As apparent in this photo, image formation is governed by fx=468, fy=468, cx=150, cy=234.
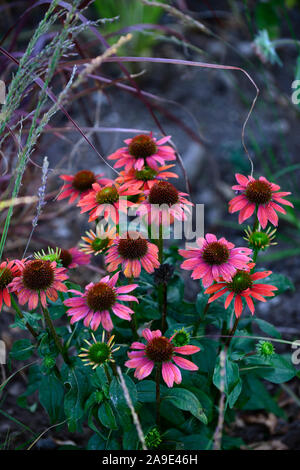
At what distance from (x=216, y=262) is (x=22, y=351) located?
1.63 ft

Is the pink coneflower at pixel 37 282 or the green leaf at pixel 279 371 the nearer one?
the pink coneflower at pixel 37 282

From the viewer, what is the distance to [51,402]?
3.55ft

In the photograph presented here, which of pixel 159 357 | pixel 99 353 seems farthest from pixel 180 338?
pixel 99 353

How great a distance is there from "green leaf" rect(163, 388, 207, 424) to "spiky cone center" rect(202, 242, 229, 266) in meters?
0.28

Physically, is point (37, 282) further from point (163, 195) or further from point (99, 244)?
point (163, 195)

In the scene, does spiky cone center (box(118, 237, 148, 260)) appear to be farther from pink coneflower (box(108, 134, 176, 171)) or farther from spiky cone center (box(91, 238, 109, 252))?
pink coneflower (box(108, 134, 176, 171))

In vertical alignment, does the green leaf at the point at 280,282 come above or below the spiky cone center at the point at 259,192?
below

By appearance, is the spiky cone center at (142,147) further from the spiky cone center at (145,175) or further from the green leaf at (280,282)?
the green leaf at (280,282)

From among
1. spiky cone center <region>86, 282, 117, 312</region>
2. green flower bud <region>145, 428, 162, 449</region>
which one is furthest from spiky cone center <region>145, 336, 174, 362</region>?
green flower bud <region>145, 428, 162, 449</region>

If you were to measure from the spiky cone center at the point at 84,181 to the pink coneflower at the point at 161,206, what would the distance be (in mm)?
206

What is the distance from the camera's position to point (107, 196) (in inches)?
39.4

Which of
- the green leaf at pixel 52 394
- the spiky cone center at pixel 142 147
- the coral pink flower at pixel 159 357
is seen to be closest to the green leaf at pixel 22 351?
the green leaf at pixel 52 394

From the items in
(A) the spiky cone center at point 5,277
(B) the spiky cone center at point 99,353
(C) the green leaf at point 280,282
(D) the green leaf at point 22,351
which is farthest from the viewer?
(C) the green leaf at point 280,282

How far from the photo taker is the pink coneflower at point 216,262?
0.92 meters
